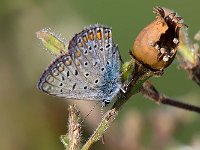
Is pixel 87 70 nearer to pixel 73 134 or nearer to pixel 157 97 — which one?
pixel 73 134

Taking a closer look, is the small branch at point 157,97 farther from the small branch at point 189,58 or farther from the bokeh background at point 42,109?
the bokeh background at point 42,109

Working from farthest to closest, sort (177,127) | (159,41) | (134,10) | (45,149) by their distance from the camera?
(134,10) → (45,149) → (177,127) → (159,41)

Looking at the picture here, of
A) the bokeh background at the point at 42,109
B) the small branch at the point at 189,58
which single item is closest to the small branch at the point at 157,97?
the small branch at the point at 189,58

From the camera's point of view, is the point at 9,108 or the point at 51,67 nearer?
the point at 51,67

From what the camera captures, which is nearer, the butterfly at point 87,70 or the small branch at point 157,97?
the butterfly at point 87,70

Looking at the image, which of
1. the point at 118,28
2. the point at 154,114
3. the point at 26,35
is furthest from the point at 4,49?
the point at 118,28

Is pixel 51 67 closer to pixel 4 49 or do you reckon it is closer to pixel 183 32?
pixel 183 32

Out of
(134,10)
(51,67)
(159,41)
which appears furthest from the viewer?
(134,10)
